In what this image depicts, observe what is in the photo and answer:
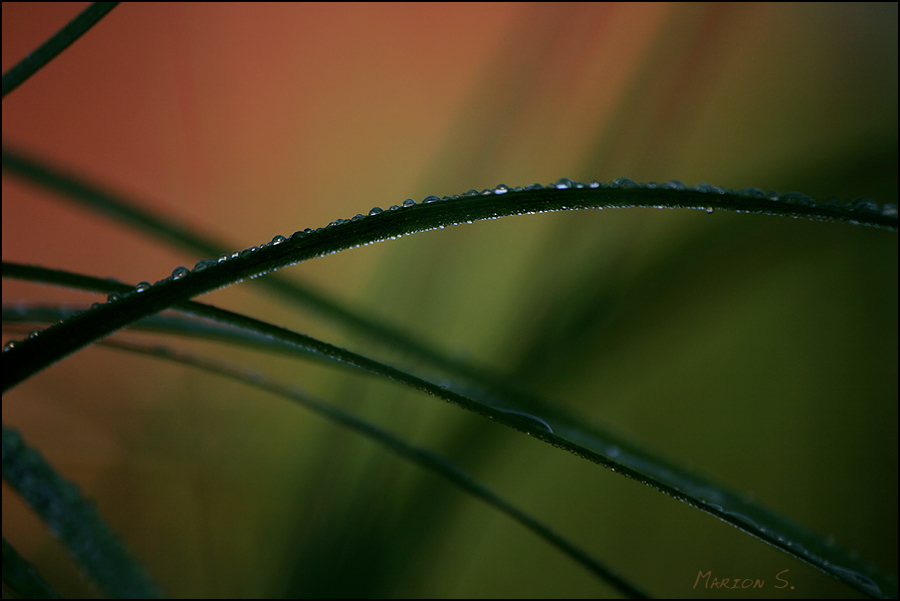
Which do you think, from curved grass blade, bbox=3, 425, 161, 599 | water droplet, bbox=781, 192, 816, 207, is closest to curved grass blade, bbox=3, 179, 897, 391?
water droplet, bbox=781, 192, 816, 207

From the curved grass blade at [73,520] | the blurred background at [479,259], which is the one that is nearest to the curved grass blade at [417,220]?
the curved grass blade at [73,520]

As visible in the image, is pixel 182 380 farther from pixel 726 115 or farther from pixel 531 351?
pixel 726 115

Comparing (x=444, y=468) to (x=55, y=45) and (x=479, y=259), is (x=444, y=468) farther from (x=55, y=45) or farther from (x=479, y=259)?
(x=479, y=259)

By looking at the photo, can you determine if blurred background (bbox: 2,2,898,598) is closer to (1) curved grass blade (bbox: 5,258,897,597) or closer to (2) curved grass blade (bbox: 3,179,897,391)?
(1) curved grass blade (bbox: 5,258,897,597)

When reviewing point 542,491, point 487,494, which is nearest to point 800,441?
point 542,491

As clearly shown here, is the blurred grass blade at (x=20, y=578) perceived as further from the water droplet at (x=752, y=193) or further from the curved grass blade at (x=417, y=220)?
the water droplet at (x=752, y=193)
